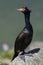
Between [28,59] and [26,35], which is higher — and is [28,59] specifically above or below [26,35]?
below

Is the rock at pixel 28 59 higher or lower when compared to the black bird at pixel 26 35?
lower

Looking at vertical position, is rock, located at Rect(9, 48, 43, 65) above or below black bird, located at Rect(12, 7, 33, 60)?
Answer: below

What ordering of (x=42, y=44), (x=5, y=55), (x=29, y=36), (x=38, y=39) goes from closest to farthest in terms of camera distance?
(x=29, y=36)
(x=5, y=55)
(x=42, y=44)
(x=38, y=39)

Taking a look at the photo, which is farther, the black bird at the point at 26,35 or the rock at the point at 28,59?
the rock at the point at 28,59

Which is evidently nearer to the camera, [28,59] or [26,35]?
[26,35]

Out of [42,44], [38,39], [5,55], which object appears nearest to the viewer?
[5,55]

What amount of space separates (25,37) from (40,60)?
2.03ft

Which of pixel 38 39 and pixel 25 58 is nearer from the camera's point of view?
pixel 25 58

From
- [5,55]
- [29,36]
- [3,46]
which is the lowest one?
[3,46]

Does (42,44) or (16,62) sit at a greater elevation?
(16,62)

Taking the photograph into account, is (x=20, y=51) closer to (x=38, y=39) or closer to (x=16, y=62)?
(x=16, y=62)

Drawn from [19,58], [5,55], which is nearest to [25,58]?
[19,58]

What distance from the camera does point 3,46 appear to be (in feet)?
72.0

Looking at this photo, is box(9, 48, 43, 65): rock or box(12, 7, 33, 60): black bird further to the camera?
box(9, 48, 43, 65): rock
